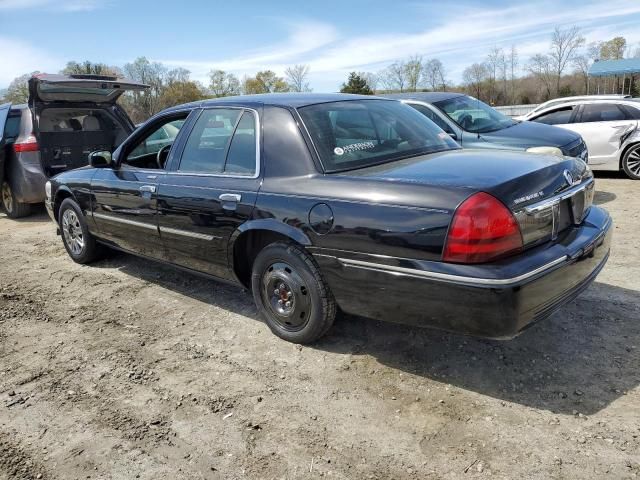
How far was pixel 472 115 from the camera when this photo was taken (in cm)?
776

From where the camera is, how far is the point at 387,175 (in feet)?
9.78

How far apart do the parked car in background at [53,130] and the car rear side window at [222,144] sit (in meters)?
4.17

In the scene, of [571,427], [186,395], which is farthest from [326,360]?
[571,427]

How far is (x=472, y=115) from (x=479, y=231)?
5.73 meters

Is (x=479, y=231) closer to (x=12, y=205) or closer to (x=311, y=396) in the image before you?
(x=311, y=396)

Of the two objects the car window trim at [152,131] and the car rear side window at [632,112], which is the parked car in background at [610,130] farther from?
the car window trim at [152,131]

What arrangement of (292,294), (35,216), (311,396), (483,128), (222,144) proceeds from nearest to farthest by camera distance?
1. (311,396)
2. (292,294)
3. (222,144)
4. (483,128)
5. (35,216)

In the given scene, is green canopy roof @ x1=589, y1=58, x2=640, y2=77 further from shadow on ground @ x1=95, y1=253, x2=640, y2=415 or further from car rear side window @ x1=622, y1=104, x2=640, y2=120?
shadow on ground @ x1=95, y1=253, x2=640, y2=415

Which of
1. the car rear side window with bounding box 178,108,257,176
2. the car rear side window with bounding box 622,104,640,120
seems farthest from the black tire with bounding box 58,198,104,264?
the car rear side window with bounding box 622,104,640,120

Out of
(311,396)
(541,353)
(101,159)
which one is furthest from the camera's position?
(101,159)

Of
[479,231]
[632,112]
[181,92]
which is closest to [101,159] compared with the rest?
[479,231]

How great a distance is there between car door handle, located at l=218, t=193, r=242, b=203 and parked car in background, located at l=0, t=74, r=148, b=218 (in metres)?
4.81

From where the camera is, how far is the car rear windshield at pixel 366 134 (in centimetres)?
331

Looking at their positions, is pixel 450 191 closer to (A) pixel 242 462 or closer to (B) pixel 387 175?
(B) pixel 387 175
